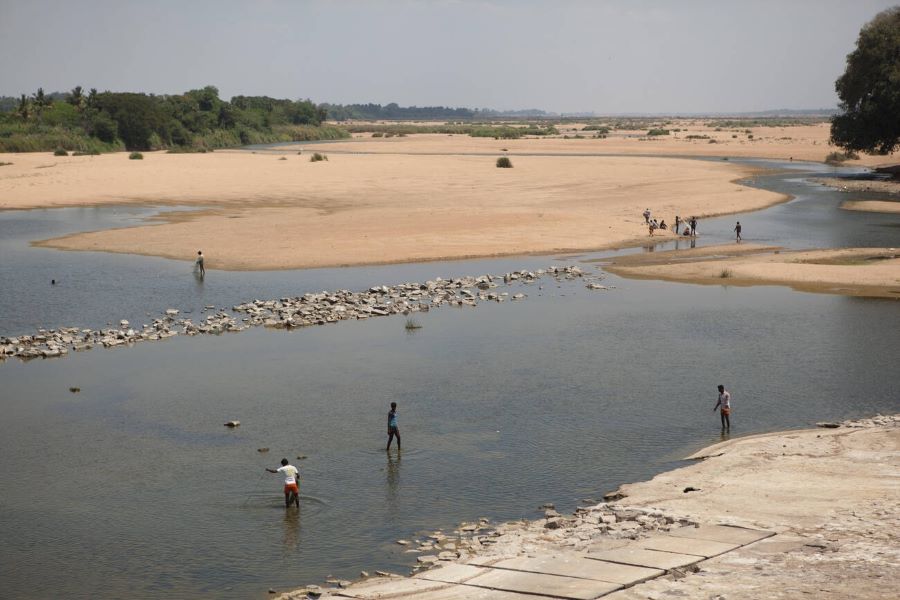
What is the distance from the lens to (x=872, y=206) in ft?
249

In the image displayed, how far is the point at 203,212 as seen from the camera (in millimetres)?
71062

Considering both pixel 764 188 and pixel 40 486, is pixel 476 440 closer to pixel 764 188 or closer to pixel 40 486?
pixel 40 486

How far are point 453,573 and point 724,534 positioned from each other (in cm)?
482

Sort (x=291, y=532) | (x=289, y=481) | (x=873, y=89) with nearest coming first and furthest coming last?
(x=291, y=532) → (x=289, y=481) → (x=873, y=89)

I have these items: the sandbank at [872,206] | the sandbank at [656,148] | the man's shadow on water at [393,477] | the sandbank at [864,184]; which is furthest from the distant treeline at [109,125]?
the man's shadow on water at [393,477]

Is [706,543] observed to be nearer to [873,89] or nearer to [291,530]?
[291,530]

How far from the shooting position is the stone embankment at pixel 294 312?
3609cm

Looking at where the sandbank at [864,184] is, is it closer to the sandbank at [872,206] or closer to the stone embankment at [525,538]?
the sandbank at [872,206]

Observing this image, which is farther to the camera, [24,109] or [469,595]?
[24,109]

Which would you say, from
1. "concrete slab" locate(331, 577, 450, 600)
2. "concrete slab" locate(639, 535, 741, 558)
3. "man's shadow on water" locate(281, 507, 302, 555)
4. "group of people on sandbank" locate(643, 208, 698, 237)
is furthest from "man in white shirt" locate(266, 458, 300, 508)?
"group of people on sandbank" locate(643, 208, 698, 237)

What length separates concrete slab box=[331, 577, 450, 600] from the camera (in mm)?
16312

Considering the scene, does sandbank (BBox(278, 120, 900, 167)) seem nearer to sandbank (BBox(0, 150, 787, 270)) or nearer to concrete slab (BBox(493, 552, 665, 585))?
sandbank (BBox(0, 150, 787, 270))

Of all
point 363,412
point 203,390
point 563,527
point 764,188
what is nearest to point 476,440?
point 363,412

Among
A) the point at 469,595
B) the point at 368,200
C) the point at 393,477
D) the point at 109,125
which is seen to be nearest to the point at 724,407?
the point at 393,477
